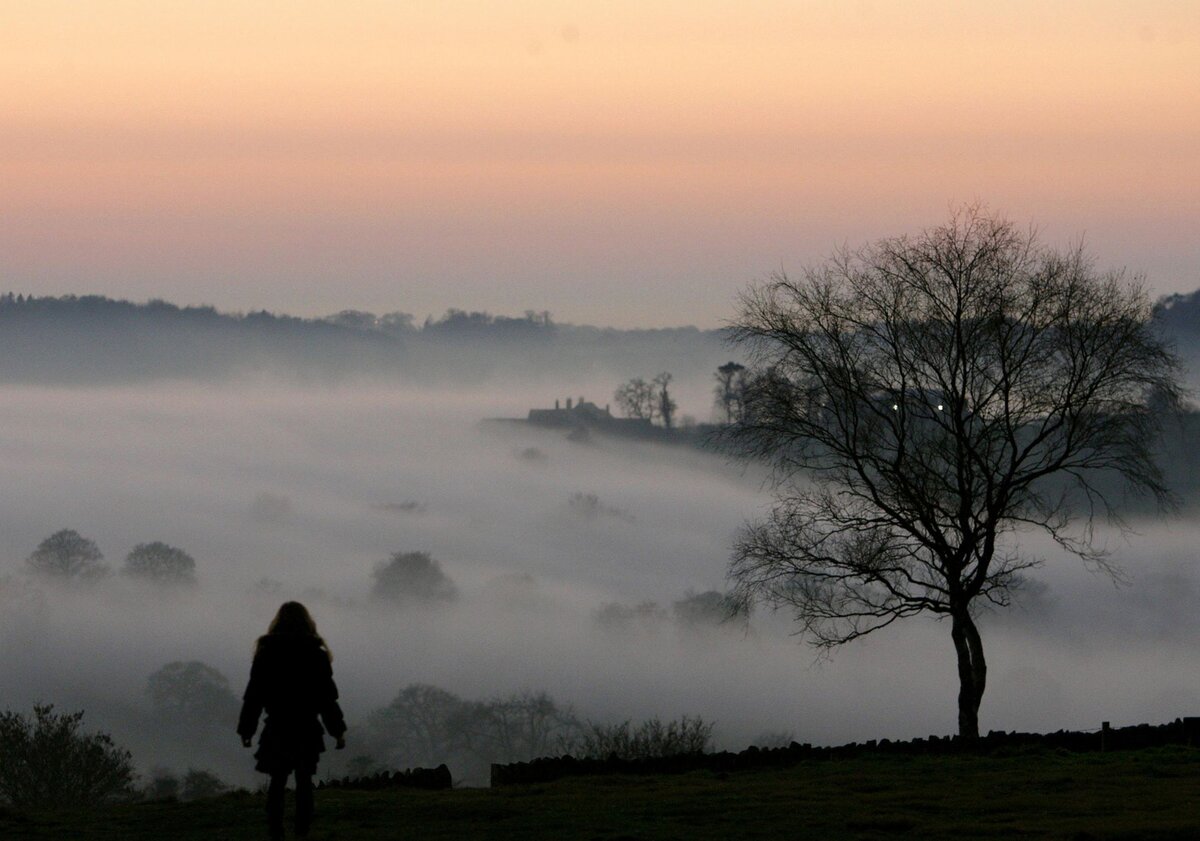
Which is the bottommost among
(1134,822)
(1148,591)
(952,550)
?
(1134,822)

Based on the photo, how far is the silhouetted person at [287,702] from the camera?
15.3 meters

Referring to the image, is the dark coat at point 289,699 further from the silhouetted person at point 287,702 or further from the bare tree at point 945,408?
the bare tree at point 945,408

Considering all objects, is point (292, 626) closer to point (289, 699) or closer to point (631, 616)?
point (289, 699)

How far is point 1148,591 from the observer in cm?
16575

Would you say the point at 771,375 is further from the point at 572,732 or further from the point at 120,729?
the point at 120,729

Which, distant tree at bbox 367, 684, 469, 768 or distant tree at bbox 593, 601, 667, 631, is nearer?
distant tree at bbox 367, 684, 469, 768

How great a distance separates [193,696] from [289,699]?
412 ft

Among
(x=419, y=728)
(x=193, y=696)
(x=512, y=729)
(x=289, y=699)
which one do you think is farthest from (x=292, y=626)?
(x=193, y=696)

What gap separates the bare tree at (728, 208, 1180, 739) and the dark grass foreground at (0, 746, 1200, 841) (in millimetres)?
10082

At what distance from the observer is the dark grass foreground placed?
674 inches

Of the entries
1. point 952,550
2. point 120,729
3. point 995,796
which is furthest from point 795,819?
point 120,729

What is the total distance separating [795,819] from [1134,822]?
3.60m

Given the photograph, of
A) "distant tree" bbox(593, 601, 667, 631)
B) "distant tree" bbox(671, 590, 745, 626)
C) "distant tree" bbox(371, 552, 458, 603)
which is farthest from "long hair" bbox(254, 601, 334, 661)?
"distant tree" bbox(371, 552, 458, 603)

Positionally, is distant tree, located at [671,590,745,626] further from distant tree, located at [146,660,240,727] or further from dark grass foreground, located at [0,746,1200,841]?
dark grass foreground, located at [0,746,1200,841]
